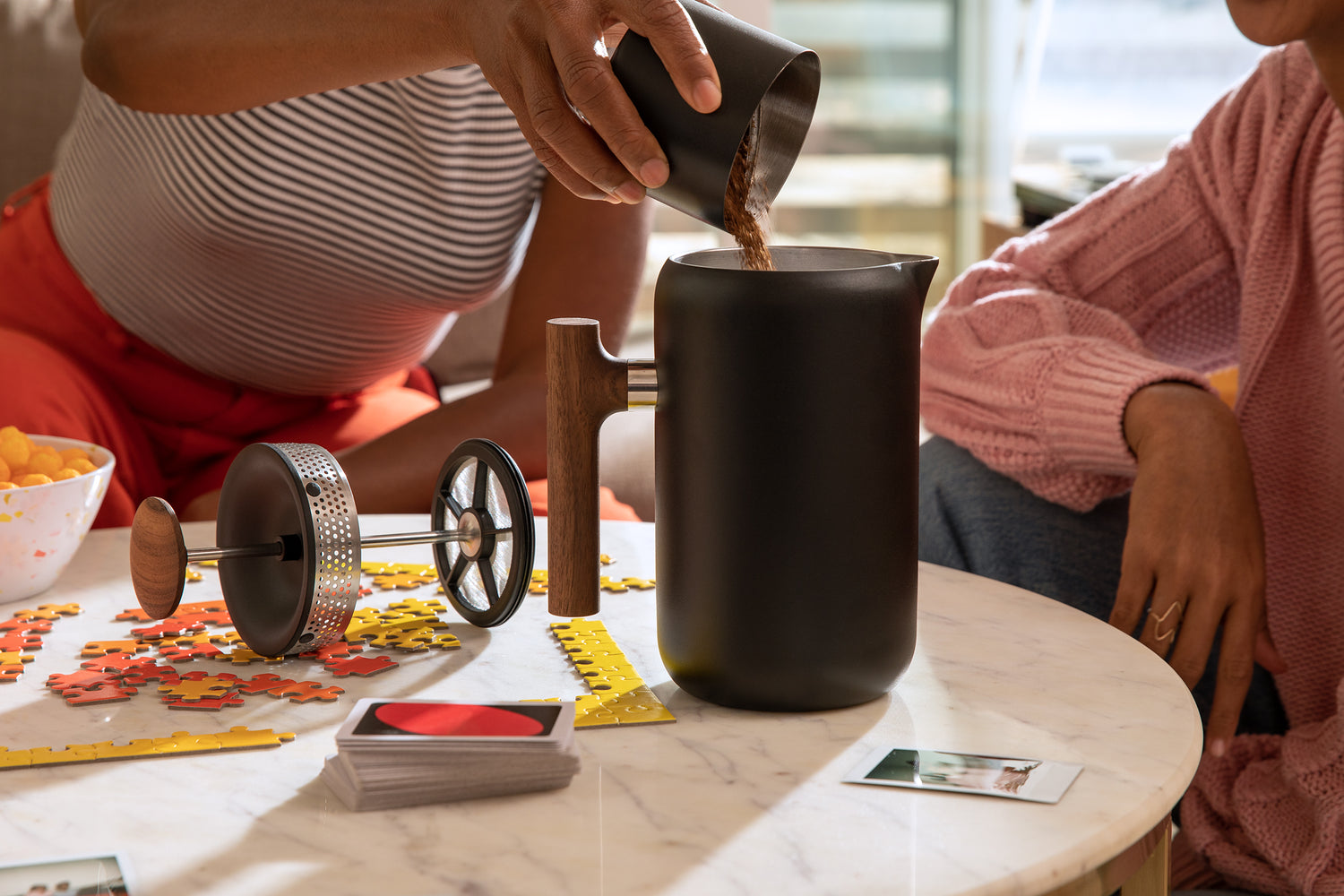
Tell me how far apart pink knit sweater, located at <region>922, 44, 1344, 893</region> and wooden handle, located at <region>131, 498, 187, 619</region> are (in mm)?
788

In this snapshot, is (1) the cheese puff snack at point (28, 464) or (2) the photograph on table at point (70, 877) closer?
A: (2) the photograph on table at point (70, 877)

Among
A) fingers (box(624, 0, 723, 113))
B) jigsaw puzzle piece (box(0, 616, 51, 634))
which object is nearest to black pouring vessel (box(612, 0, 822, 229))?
fingers (box(624, 0, 723, 113))

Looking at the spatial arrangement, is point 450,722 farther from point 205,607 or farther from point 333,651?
point 205,607

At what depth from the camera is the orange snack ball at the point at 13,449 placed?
1026 millimetres

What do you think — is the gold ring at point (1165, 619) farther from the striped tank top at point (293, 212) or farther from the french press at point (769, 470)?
the striped tank top at point (293, 212)

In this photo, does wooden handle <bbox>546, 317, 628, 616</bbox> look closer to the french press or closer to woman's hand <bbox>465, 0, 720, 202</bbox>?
the french press

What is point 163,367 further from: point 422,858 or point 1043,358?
point 422,858

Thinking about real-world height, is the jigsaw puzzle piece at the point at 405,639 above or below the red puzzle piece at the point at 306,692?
below

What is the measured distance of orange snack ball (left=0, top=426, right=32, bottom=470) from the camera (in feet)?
3.37

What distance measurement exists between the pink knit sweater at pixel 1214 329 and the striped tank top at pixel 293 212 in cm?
62

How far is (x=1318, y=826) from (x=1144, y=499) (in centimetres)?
28

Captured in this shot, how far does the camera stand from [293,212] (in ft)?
5.18

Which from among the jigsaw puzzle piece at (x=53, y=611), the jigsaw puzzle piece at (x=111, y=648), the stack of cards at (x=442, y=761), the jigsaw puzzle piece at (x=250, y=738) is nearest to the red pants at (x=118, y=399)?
the jigsaw puzzle piece at (x=53, y=611)

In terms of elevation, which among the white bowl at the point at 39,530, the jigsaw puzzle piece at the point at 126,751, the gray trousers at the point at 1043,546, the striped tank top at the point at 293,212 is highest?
the striped tank top at the point at 293,212
